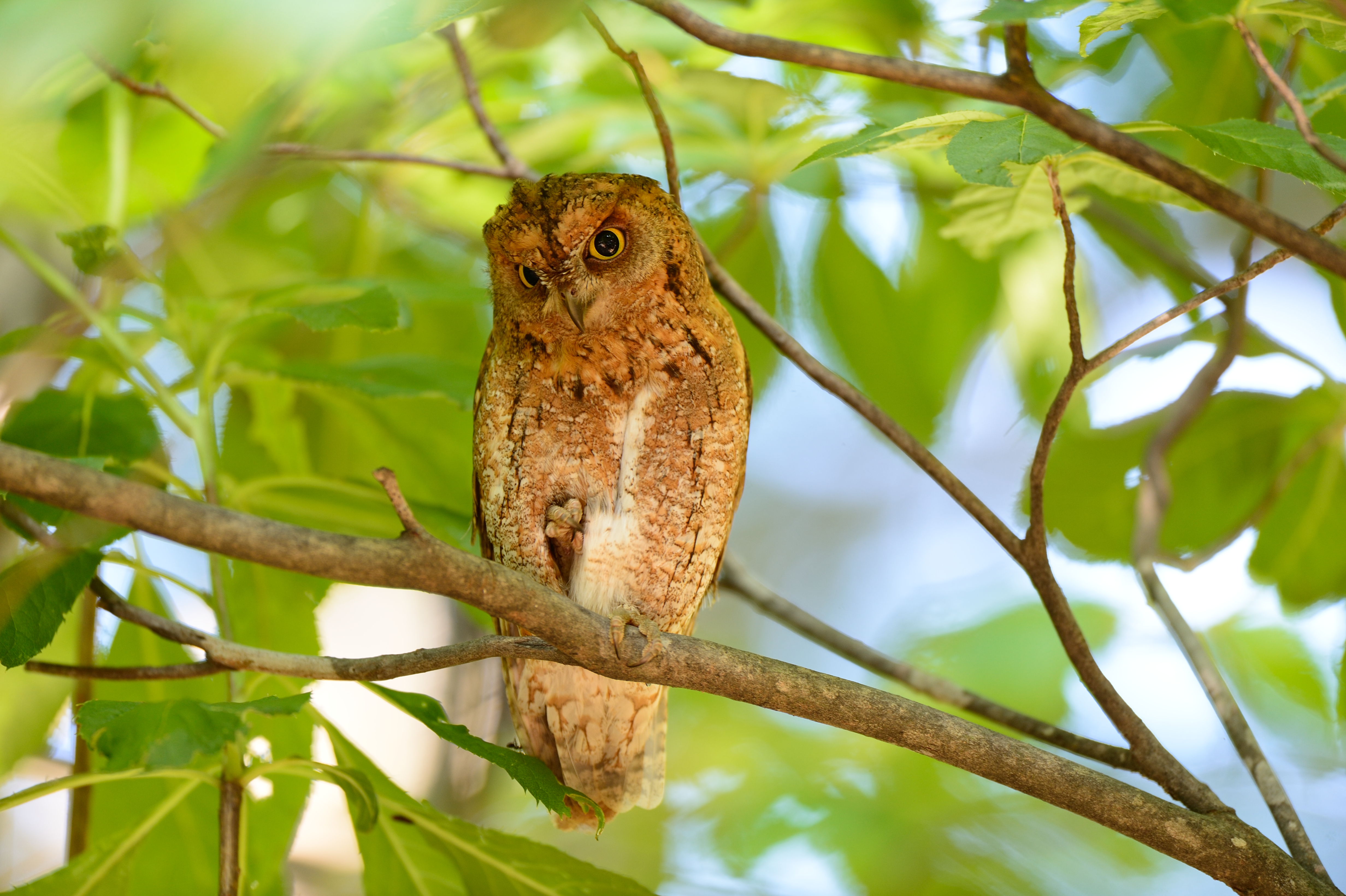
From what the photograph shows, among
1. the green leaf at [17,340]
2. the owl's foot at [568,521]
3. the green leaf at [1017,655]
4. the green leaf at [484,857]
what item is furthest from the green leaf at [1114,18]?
the green leaf at [1017,655]

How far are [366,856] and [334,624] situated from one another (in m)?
1.36

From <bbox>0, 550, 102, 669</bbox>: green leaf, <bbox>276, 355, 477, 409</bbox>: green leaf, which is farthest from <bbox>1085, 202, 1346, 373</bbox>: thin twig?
<bbox>0, 550, 102, 669</bbox>: green leaf

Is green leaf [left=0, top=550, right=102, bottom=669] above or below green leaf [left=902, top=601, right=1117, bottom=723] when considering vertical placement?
below

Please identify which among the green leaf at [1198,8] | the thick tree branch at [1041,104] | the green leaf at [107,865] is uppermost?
the green leaf at [1198,8]

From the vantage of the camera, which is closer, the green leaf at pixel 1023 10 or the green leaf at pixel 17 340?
the green leaf at pixel 1023 10

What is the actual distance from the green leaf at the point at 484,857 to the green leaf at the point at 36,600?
0.36 meters

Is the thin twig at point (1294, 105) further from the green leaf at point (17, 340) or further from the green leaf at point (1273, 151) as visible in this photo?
the green leaf at point (17, 340)

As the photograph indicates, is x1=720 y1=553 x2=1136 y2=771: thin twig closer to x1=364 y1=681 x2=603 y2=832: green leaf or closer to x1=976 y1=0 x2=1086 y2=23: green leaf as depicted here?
x1=364 y1=681 x2=603 y2=832: green leaf

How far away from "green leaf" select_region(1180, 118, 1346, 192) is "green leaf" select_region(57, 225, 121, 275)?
1198 millimetres

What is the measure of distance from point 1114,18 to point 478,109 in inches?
34.3

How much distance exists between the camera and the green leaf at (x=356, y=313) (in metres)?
1.18

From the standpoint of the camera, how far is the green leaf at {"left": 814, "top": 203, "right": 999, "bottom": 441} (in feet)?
6.25

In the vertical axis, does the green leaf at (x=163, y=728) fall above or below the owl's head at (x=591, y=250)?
below

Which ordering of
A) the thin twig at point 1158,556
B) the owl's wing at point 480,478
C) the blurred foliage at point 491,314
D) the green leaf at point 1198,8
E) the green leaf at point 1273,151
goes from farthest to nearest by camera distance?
the owl's wing at point 480,478
the thin twig at point 1158,556
the blurred foliage at point 491,314
the green leaf at point 1273,151
the green leaf at point 1198,8
